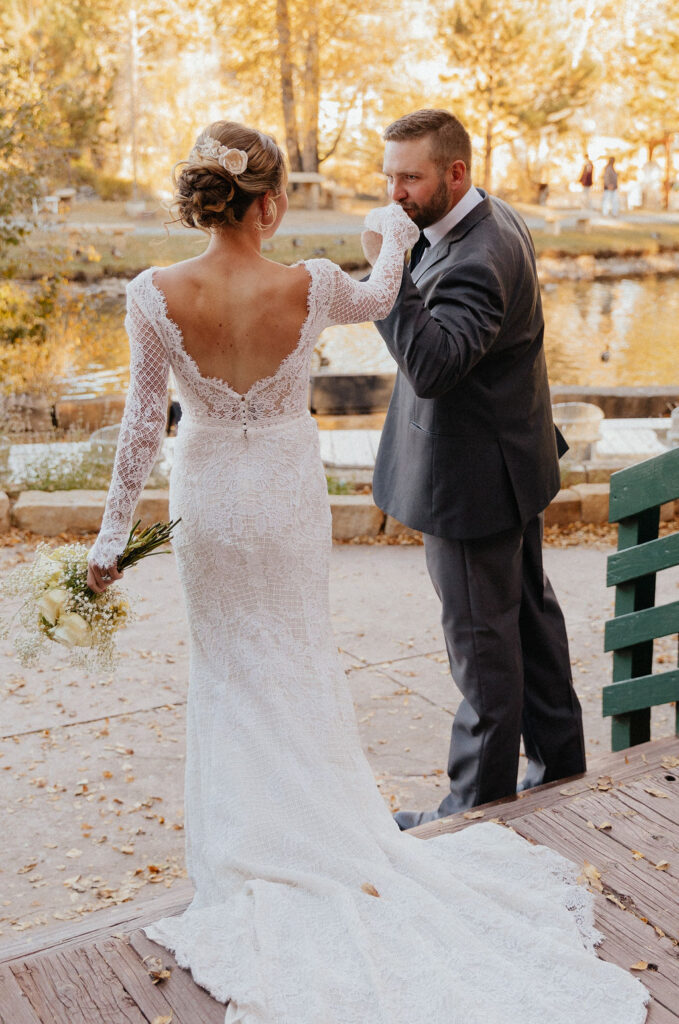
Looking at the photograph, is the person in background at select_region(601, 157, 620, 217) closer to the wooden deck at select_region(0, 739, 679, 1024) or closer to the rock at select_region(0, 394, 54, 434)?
the rock at select_region(0, 394, 54, 434)

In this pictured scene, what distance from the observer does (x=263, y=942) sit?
6.96 feet

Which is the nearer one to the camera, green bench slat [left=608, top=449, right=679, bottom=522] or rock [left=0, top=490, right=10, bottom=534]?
green bench slat [left=608, top=449, right=679, bottom=522]

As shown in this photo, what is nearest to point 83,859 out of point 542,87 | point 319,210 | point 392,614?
point 392,614

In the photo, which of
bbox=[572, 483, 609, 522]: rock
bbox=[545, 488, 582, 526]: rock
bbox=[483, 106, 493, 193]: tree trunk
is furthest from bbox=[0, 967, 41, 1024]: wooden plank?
bbox=[483, 106, 493, 193]: tree trunk

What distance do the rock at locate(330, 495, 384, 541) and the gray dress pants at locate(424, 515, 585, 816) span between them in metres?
3.12

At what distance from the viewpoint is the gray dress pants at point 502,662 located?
2.88m

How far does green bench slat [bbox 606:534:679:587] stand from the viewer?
3170mm

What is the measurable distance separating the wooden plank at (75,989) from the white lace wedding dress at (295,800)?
0.14 m

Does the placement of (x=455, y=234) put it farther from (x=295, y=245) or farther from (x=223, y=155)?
(x=295, y=245)

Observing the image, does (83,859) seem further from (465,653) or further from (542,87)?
(542,87)

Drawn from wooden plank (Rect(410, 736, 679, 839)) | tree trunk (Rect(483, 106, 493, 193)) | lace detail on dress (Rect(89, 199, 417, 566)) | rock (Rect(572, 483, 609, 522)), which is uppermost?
tree trunk (Rect(483, 106, 493, 193))

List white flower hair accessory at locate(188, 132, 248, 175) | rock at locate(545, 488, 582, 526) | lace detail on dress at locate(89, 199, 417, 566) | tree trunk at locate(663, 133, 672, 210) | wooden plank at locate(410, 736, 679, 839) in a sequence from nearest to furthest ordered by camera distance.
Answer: white flower hair accessory at locate(188, 132, 248, 175) → lace detail on dress at locate(89, 199, 417, 566) → wooden plank at locate(410, 736, 679, 839) → rock at locate(545, 488, 582, 526) → tree trunk at locate(663, 133, 672, 210)

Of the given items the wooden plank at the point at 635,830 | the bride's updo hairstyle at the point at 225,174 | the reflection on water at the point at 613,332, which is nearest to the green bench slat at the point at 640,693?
the wooden plank at the point at 635,830

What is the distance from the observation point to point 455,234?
275cm
